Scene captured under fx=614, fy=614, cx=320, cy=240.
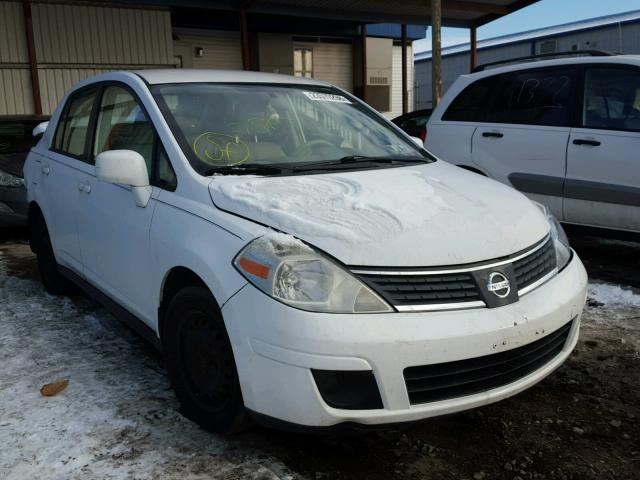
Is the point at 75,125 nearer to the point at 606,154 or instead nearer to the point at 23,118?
the point at 23,118

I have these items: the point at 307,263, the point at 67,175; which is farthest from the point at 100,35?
the point at 307,263

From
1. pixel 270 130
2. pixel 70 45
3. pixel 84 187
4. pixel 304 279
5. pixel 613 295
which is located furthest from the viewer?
pixel 70 45

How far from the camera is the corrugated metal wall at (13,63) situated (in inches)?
481

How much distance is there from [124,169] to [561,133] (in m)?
3.81

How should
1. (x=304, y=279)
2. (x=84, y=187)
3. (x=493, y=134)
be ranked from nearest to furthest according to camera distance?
(x=304, y=279), (x=84, y=187), (x=493, y=134)

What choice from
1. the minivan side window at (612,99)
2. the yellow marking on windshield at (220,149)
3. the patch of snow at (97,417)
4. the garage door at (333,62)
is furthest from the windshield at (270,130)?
the garage door at (333,62)

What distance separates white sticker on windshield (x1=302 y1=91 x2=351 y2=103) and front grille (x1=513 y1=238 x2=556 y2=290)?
164 centimetres

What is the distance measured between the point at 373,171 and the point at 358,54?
52.9 feet

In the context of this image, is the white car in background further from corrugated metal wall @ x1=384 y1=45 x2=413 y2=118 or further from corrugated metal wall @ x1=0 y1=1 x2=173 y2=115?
corrugated metal wall @ x1=384 y1=45 x2=413 y2=118

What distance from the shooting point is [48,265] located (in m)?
4.54

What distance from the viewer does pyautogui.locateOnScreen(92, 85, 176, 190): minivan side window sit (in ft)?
9.53

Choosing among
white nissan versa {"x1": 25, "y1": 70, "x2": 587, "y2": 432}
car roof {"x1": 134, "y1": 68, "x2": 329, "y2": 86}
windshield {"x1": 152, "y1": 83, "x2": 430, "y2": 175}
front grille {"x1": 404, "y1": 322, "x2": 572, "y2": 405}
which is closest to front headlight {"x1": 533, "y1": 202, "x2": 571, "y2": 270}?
white nissan versa {"x1": 25, "y1": 70, "x2": 587, "y2": 432}

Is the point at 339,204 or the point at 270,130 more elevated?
the point at 270,130

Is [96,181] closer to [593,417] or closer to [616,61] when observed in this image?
[593,417]
